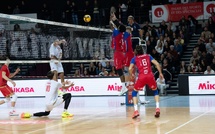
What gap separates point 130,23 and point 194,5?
1189cm

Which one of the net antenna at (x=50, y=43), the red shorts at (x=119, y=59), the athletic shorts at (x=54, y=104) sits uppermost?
the net antenna at (x=50, y=43)

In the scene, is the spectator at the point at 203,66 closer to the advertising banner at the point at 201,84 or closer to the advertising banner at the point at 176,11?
the advertising banner at the point at 201,84

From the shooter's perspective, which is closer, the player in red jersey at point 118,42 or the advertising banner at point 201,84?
the player in red jersey at point 118,42

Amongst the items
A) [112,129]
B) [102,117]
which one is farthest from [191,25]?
[112,129]

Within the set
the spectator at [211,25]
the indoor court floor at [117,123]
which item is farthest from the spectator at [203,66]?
the indoor court floor at [117,123]

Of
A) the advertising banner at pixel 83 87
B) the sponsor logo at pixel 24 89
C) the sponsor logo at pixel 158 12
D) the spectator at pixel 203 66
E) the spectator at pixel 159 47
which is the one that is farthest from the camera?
the sponsor logo at pixel 158 12

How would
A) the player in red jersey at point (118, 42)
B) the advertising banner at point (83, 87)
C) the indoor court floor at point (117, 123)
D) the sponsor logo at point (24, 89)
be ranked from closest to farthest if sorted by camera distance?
the indoor court floor at point (117, 123), the player in red jersey at point (118, 42), the advertising banner at point (83, 87), the sponsor logo at point (24, 89)

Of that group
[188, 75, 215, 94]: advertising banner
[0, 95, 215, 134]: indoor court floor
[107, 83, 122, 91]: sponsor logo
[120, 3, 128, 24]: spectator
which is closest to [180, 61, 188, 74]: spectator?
[188, 75, 215, 94]: advertising banner

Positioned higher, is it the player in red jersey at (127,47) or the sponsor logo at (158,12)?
the sponsor logo at (158,12)

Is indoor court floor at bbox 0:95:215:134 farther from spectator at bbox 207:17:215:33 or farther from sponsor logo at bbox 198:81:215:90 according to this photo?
spectator at bbox 207:17:215:33

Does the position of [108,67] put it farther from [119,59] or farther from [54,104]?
[54,104]

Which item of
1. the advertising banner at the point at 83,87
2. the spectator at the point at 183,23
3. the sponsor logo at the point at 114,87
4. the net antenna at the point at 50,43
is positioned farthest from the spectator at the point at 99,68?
the spectator at the point at 183,23

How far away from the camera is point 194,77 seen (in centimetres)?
2166

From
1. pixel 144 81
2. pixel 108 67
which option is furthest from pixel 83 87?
pixel 144 81
